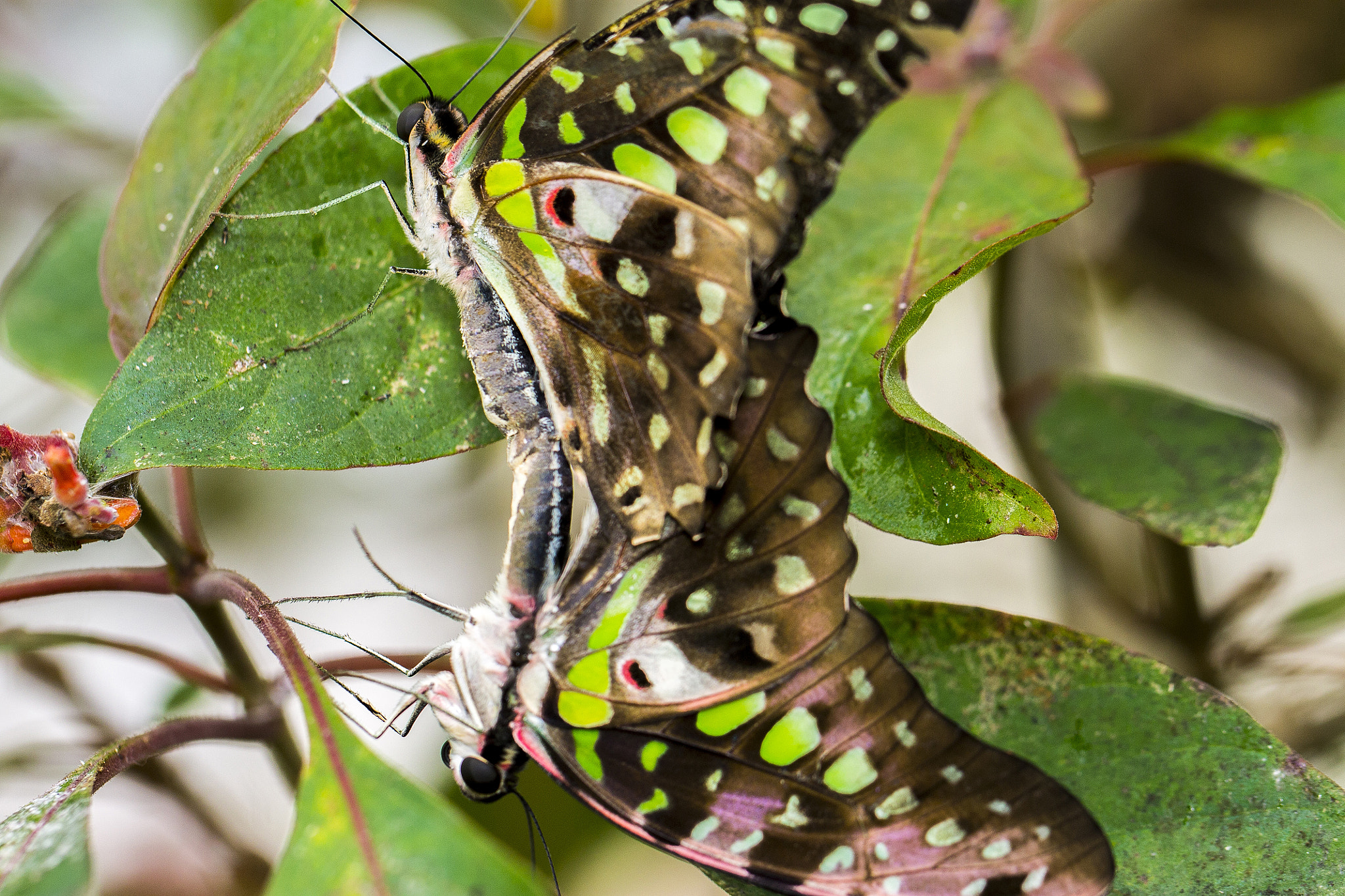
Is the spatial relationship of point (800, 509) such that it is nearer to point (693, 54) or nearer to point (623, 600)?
point (623, 600)

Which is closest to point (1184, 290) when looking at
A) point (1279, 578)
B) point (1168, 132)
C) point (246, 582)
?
point (1168, 132)

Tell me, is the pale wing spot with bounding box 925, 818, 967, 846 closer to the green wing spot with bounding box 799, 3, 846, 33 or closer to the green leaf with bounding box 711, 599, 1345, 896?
the green leaf with bounding box 711, 599, 1345, 896

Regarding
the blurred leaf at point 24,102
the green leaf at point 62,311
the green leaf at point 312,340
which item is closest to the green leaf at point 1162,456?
the green leaf at point 312,340

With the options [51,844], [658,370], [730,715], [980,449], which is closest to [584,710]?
[730,715]

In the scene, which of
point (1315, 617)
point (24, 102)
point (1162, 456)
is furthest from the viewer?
point (1315, 617)

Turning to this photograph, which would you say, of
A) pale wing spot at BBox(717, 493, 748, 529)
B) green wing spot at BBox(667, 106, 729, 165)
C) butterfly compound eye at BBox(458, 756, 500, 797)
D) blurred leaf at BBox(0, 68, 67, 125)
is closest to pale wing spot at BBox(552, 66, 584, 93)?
green wing spot at BBox(667, 106, 729, 165)

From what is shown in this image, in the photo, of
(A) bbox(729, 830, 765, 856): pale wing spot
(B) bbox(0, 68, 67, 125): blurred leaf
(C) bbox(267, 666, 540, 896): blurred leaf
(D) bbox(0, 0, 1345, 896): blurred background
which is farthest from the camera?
(D) bbox(0, 0, 1345, 896): blurred background
